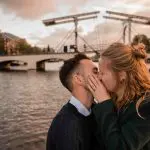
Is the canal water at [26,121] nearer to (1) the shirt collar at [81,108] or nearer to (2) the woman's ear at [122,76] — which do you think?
(1) the shirt collar at [81,108]

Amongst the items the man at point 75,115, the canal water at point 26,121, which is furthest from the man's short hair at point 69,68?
the canal water at point 26,121

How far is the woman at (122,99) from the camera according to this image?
2.58 m

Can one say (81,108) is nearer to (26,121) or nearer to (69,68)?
(69,68)

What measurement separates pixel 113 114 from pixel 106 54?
1.34 ft

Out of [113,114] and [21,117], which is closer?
[113,114]

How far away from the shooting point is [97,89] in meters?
2.76

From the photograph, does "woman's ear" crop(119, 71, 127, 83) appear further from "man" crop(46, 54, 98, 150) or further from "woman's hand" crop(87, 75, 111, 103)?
"man" crop(46, 54, 98, 150)

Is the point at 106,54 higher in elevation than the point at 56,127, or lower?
higher

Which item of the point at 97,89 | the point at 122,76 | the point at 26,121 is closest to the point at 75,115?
the point at 97,89

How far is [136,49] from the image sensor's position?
284 centimetres

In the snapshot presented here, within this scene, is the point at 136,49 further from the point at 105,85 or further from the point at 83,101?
the point at 83,101

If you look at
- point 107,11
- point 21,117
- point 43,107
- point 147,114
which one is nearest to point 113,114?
point 147,114

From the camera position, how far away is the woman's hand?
2734 mm

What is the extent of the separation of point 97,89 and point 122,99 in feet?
0.57
